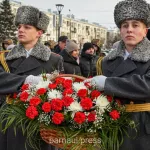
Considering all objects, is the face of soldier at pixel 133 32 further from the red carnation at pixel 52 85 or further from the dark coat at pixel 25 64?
the dark coat at pixel 25 64

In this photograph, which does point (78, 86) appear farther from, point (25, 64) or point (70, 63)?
point (70, 63)

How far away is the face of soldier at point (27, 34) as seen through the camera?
3.27 metres

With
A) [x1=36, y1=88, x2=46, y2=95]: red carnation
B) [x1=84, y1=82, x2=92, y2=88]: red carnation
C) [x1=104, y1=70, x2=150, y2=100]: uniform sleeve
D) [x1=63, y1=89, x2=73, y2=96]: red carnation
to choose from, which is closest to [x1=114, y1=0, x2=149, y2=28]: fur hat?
[x1=104, y1=70, x2=150, y2=100]: uniform sleeve

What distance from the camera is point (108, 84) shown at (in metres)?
2.40

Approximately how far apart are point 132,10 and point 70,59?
3.78 m

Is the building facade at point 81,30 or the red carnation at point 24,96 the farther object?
the building facade at point 81,30

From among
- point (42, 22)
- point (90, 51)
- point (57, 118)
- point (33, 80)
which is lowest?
point (57, 118)

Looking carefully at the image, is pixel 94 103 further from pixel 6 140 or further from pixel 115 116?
pixel 6 140

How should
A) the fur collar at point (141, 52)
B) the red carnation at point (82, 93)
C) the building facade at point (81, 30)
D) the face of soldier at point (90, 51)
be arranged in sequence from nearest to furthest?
1. the red carnation at point (82, 93)
2. the fur collar at point (141, 52)
3. the face of soldier at point (90, 51)
4. the building facade at point (81, 30)

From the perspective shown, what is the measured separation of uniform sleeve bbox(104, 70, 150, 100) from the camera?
2.35 metres

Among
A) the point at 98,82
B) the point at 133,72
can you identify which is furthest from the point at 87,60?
the point at 98,82

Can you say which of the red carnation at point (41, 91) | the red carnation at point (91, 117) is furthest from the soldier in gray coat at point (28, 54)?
the red carnation at point (91, 117)

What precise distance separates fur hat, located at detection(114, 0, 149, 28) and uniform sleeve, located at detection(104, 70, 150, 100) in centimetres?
47

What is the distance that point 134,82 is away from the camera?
2371 mm
